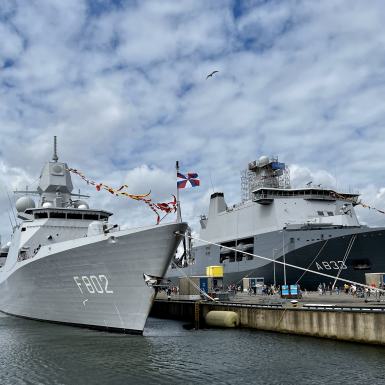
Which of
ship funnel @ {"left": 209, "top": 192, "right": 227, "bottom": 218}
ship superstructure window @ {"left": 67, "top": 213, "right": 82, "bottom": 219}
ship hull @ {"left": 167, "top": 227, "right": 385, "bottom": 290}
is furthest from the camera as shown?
ship funnel @ {"left": 209, "top": 192, "right": 227, "bottom": 218}

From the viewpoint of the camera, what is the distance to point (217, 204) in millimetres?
43844

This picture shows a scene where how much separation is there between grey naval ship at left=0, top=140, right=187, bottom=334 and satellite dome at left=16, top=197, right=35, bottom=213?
538cm

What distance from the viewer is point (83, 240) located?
61.6ft

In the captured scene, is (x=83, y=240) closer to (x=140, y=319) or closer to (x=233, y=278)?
(x=140, y=319)

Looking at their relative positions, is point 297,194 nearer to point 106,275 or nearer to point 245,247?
point 245,247

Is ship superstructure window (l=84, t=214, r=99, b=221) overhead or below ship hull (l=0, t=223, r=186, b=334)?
overhead

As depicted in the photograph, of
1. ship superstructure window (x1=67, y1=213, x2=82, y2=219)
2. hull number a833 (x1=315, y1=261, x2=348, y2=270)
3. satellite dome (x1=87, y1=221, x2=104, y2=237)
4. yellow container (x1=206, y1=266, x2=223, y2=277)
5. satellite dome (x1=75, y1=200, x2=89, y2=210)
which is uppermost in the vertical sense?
satellite dome (x1=75, y1=200, x2=89, y2=210)

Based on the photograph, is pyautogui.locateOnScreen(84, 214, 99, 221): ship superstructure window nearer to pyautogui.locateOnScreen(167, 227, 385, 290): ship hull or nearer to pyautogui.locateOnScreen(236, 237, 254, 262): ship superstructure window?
pyautogui.locateOnScreen(167, 227, 385, 290): ship hull

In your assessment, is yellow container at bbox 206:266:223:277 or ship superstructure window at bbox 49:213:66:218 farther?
yellow container at bbox 206:266:223:277

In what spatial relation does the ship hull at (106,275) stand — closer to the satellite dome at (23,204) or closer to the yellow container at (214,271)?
the satellite dome at (23,204)

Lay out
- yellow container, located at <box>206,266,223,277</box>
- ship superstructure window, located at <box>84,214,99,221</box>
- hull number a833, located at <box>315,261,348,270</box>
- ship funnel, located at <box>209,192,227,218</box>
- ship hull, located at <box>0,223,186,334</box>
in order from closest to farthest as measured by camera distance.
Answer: ship hull, located at <box>0,223,186,334</box>
ship superstructure window, located at <box>84,214,99,221</box>
yellow container, located at <box>206,266,223,277</box>
hull number a833, located at <box>315,261,348,270</box>
ship funnel, located at <box>209,192,227,218</box>

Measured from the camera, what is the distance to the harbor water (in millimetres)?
12094

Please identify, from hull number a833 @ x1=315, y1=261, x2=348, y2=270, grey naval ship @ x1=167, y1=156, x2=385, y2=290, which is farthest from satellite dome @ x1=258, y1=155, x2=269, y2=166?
hull number a833 @ x1=315, y1=261, x2=348, y2=270

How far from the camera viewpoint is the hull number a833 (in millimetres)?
30891
